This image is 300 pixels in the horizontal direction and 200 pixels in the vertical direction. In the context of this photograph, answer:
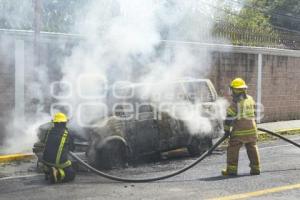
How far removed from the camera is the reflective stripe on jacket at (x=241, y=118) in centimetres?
808

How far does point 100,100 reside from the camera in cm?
909

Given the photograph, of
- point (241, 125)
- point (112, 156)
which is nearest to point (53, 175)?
point (112, 156)

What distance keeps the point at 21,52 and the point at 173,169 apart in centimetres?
479

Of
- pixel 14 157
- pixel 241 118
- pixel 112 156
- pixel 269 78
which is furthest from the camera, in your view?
pixel 269 78

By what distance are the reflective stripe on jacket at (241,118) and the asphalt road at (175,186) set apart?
75 centimetres

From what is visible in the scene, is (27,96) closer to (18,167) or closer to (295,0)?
(18,167)

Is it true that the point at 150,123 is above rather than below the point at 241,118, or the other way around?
below

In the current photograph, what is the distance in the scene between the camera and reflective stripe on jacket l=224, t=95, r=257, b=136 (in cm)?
808

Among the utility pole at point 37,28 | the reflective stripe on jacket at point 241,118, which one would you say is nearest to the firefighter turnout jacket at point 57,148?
the reflective stripe on jacket at point 241,118

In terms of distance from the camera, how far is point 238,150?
8047 millimetres

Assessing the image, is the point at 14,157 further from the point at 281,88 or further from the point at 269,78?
the point at 281,88

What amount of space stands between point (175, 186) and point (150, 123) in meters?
1.97

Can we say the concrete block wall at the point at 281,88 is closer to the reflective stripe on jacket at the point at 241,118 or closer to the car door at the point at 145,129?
the car door at the point at 145,129

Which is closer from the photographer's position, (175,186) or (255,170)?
(175,186)
